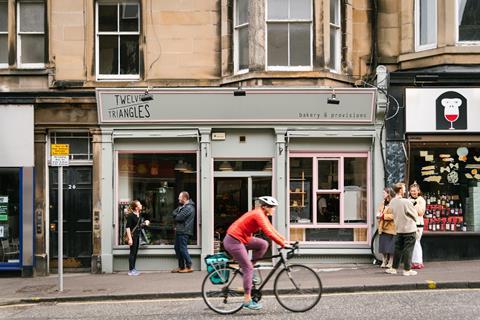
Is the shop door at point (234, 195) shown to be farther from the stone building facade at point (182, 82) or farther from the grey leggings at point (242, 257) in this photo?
the grey leggings at point (242, 257)

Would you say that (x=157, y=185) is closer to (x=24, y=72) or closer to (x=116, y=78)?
(x=116, y=78)

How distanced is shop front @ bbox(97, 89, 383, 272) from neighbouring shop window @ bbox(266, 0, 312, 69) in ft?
2.77

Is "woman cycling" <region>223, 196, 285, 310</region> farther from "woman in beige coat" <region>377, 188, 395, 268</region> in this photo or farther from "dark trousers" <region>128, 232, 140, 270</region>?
"dark trousers" <region>128, 232, 140, 270</region>

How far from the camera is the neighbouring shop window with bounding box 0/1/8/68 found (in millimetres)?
15570

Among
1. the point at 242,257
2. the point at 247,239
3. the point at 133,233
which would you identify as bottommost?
the point at 133,233

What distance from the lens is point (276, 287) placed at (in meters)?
9.79

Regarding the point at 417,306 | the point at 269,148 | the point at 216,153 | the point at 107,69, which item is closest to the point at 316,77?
the point at 269,148

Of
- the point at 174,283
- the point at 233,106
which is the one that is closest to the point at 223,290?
the point at 174,283

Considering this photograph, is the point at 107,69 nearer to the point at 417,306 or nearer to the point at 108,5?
the point at 108,5

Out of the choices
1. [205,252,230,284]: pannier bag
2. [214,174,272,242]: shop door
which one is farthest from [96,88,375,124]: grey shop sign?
[205,252,230,284]: pannier bag

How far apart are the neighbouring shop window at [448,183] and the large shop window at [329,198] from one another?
1304 mm

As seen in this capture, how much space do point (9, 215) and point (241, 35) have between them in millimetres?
6922

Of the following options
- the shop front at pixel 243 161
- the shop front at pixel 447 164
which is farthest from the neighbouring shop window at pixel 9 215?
the shop front at pixel 447 164

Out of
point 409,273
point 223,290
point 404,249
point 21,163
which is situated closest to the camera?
point 223,290
